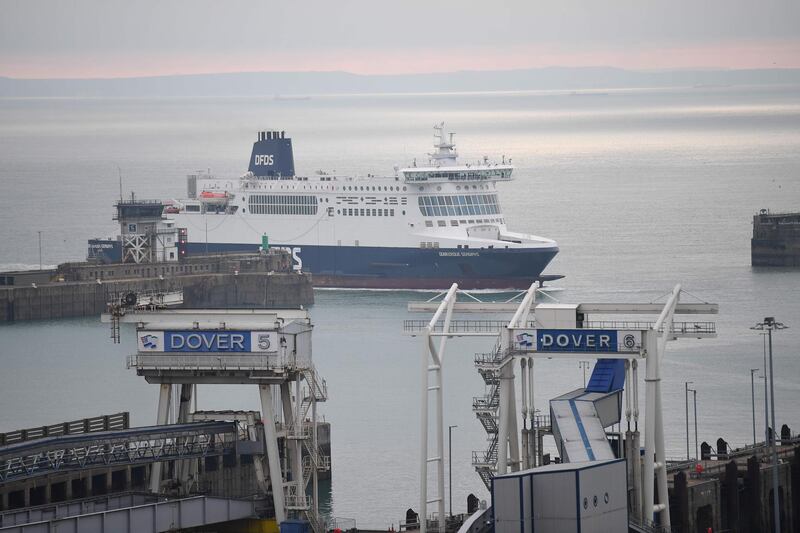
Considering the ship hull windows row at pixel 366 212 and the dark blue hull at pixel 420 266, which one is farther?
the ship hull windows row at pixel 366 212

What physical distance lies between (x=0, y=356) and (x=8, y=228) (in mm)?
50862

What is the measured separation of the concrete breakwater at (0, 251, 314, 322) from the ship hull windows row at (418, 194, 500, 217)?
24.3 ft

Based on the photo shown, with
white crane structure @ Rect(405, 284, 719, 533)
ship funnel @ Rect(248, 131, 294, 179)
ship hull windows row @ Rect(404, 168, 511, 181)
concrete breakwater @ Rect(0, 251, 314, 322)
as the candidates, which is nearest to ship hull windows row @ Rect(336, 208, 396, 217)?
ship hull windows row @ Rect(404, 168, 511, 181)

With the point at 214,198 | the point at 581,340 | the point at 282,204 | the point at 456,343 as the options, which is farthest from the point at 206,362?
the point at 214,198

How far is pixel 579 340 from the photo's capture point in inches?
1406

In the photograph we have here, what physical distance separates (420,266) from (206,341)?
4855 centimetres

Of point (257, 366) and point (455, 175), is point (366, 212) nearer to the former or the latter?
point (455, 175)

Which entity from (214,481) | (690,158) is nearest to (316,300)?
(214,481)

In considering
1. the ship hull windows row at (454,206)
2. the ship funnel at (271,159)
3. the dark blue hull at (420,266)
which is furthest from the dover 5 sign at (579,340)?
the ship funnel at (271,159)

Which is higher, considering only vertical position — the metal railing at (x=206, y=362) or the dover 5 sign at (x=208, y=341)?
the dover 5 sign at (x=208, y=341)

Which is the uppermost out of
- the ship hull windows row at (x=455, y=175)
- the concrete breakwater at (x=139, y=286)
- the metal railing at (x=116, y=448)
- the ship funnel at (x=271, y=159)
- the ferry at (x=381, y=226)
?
the ship funnel at (x=271, y=159)

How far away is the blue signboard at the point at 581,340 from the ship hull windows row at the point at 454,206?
50.7 m

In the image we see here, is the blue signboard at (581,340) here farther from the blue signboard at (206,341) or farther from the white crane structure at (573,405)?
the blue signboard at (206,341)

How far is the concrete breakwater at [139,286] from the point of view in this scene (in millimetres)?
75688
